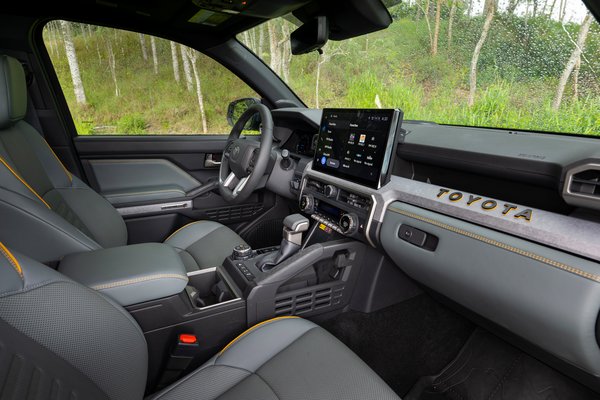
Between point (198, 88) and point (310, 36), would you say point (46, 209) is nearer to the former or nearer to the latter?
point (310, 36)

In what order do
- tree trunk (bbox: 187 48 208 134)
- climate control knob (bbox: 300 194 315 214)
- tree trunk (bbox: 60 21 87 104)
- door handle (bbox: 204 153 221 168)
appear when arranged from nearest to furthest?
1. climate control knob (bbox: 300 194 315 214)
2. tree trunk (bbox: 60 21 87 104)
3. door handle (bbox: 204 153 221 168)
4. tree trunk (bbox: 187 48 208 134)

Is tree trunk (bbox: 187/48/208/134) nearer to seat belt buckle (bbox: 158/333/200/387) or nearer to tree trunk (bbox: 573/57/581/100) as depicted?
seat belt buckle (bbox: 158/333/200/387)

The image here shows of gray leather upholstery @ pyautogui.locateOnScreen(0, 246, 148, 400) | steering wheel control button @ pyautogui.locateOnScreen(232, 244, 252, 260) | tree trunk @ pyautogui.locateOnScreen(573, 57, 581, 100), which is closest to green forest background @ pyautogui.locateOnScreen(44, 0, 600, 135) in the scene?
tree trunk @ pyautogui.locateOnScreen(573, 57, 581, 100)

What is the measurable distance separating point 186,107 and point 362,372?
9.99 feet

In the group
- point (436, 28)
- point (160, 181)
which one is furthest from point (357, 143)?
point (160, 181)

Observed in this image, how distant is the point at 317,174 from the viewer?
5.80 feet

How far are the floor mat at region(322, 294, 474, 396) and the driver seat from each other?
2.45ft

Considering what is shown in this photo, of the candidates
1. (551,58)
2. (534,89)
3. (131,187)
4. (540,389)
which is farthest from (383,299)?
(131,187)

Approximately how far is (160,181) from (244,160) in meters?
0.83

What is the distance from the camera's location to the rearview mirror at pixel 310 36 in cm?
181

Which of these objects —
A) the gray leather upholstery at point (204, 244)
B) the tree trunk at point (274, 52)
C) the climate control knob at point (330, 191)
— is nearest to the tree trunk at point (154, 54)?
the tree trunk at point (274, 52)

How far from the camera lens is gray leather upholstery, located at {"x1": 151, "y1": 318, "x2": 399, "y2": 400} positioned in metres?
0.92

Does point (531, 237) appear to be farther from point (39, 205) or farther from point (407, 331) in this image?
point (39, 205)

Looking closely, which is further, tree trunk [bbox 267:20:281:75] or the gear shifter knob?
tree trunk [bbox 267:20:281:75]
